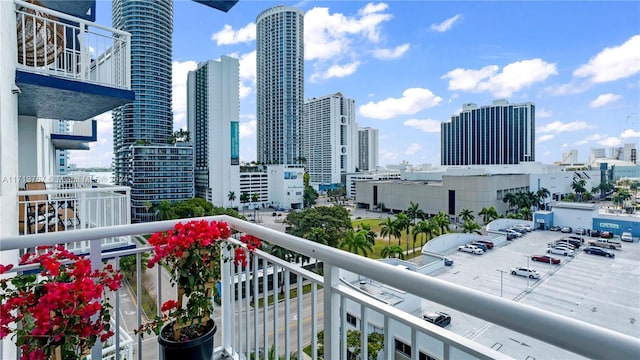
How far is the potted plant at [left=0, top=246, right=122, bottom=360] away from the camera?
102cm

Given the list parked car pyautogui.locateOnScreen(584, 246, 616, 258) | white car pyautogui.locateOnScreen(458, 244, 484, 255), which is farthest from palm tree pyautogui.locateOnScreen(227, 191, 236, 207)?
parked car pyautogui.locateOnScreen(584, 246, 616, 258)

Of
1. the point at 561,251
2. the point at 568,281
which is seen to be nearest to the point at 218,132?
the point at 561,251

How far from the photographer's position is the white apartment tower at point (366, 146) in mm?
67062

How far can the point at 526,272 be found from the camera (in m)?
15.9

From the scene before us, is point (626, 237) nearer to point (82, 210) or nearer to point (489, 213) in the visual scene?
point (489, 213)

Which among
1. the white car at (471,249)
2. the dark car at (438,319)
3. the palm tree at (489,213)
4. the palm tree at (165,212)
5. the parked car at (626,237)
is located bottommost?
the parked car at (626,237)

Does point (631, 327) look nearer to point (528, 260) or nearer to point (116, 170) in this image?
point (528, 260)

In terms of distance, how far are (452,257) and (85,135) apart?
18259 millimetres

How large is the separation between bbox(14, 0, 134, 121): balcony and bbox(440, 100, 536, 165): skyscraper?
161ft

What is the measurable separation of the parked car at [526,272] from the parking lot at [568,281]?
0.23 meters

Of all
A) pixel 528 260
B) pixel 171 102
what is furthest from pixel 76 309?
pixel 171 102

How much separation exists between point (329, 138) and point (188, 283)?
5384 centimetres

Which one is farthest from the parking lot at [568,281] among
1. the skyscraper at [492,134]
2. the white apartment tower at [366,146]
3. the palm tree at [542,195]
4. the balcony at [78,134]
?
the white apartment tower at [366,146]

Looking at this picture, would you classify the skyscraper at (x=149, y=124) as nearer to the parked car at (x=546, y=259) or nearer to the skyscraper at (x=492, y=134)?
the parked car at (x=546, y=259)
